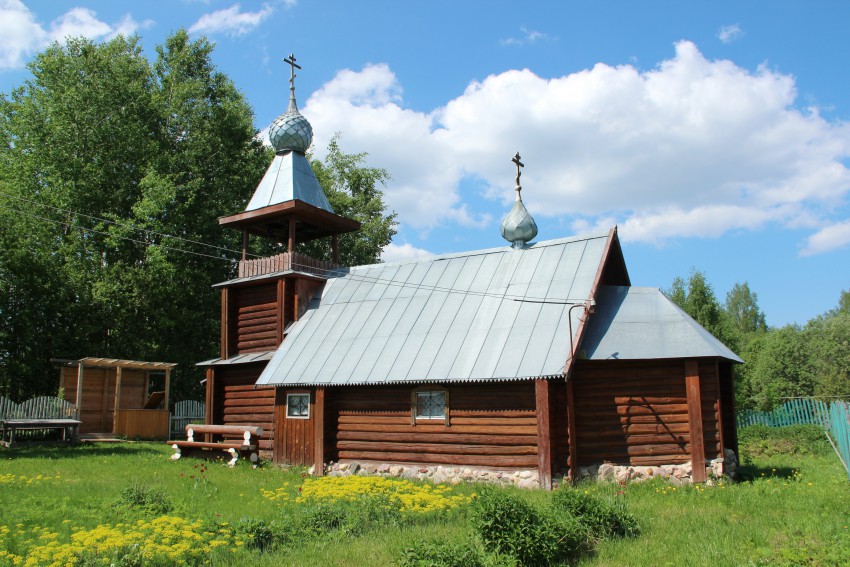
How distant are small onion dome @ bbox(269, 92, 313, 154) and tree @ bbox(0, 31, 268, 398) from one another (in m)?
8.85

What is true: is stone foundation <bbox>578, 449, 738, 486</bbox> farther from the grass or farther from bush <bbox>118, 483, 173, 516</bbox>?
bush <bbox>118, 483, 173, 516</bbox>

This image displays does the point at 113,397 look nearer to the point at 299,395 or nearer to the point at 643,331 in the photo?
the point at 299,395

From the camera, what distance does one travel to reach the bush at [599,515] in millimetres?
8422

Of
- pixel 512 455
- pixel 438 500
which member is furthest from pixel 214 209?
pixel 438 500

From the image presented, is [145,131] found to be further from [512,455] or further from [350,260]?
[512,455]

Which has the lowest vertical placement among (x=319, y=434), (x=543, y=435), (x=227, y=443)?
(x=227, y=443)

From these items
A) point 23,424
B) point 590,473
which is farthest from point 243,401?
point 590,473

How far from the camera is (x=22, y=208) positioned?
28.3 metres

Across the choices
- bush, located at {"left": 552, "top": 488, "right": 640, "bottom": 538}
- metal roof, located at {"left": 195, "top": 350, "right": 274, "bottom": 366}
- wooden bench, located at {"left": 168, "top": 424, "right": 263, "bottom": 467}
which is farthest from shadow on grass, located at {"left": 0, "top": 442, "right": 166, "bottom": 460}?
bush, located at {"left": 552, "top": 488, "right": 640, "bottom": 538}

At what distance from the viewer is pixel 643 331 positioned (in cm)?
1402

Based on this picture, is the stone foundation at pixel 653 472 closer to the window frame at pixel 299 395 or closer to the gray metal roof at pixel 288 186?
the window frame at pixel 299 395

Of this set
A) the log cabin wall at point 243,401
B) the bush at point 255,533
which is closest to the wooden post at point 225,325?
the log cabin wall at point 243,401

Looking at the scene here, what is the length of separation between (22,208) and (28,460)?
16392 millimetres

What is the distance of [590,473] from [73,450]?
13.5 meters
